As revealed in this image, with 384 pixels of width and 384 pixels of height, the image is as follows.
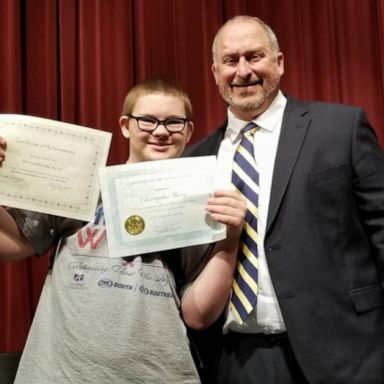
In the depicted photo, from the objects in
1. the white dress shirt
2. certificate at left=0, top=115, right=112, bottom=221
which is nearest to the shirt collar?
the white dress shirt

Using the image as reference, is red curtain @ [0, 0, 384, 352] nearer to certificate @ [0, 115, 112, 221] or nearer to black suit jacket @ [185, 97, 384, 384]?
certificate @ [0, 115, 112, 221]

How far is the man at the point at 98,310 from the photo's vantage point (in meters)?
1.14

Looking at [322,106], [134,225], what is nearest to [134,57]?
[322,106]

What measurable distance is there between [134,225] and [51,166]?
0.24 metres

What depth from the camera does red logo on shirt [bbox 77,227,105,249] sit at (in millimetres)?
1243

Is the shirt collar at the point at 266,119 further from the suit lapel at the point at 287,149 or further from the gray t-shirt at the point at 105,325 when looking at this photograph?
the gray t-shirt at the point at 105,325

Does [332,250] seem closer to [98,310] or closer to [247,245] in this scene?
[247,245]

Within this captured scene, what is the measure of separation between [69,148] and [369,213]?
2.43ft

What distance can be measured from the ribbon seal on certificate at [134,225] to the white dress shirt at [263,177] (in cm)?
21

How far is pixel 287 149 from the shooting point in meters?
1.32

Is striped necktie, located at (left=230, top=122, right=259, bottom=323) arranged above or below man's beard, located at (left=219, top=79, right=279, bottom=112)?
below

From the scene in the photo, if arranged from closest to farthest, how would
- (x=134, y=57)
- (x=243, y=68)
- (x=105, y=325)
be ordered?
(x=105, y=325)
(x=243, y=68)
(x=134, y=57)

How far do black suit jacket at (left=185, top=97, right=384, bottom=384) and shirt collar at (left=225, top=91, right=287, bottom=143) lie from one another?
143mm

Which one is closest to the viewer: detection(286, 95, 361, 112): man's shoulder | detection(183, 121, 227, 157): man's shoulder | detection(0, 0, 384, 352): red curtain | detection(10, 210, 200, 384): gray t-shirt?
detection(10, 210, 200, 384): gray t-shirt
